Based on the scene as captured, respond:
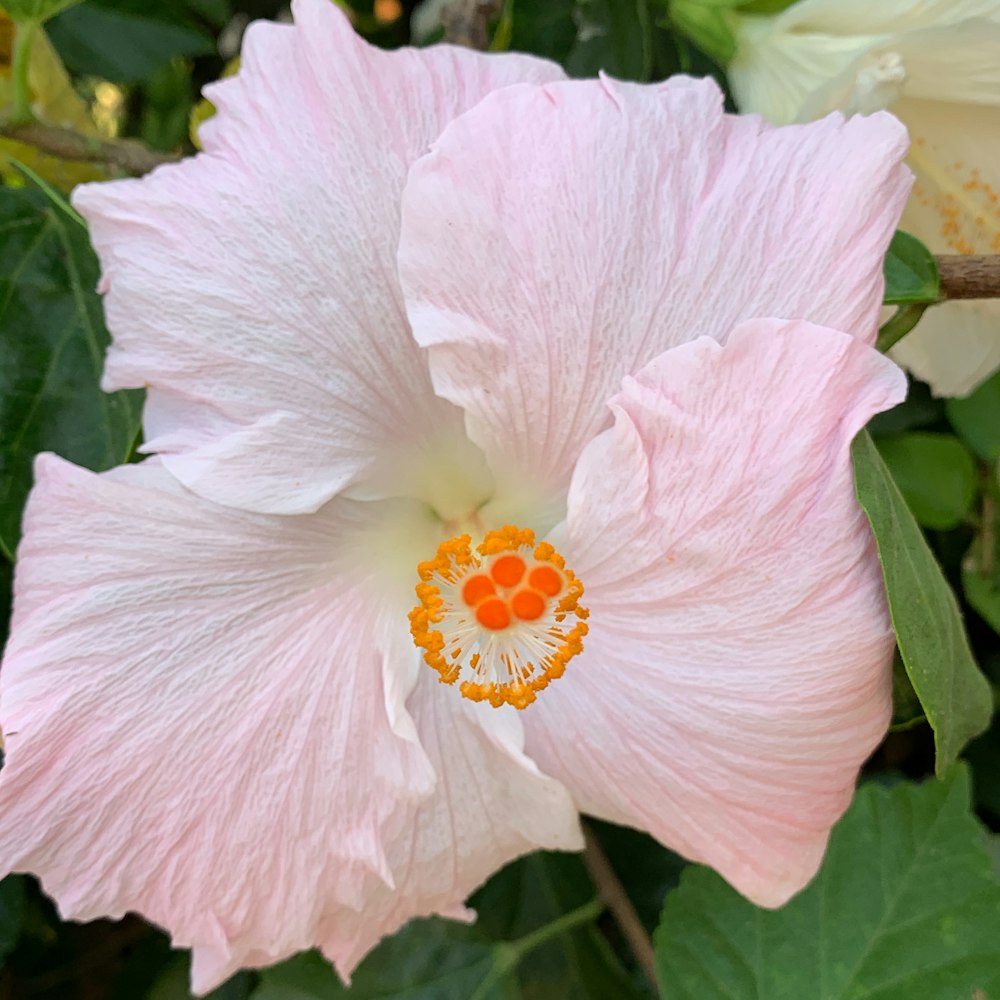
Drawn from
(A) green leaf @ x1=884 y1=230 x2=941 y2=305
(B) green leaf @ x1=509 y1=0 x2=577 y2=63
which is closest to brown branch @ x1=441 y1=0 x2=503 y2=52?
(B) green leaf @ x1=509 y1=0 x2=577 y2=63

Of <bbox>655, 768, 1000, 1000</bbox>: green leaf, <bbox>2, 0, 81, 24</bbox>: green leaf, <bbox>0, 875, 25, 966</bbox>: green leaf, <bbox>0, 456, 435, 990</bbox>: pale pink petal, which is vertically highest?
<bbox>2, 0, 81, 24</bbox>: green leaf

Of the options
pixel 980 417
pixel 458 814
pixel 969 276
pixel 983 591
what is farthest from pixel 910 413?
pixel 458 814

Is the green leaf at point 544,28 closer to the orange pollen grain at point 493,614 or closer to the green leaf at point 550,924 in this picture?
the orange pollen grain at point 493,614

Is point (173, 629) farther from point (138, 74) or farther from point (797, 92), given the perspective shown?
point (138, 74)

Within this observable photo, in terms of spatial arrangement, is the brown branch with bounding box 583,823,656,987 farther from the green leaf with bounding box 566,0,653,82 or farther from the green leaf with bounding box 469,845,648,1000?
the green leaf with bounding box 566,0,653,82

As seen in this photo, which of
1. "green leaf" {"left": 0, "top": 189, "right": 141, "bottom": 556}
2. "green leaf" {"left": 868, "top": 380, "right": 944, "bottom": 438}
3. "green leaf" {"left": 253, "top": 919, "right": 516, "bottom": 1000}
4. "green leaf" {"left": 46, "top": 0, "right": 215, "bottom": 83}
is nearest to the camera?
"green leaf" {"left": 0, "top": 189, "right": 141, "bottom": 556}

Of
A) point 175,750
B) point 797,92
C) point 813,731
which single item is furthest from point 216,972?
point 797,92

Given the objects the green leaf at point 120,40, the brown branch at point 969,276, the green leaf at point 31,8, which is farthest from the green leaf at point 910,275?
the green leaf at point 120,40
